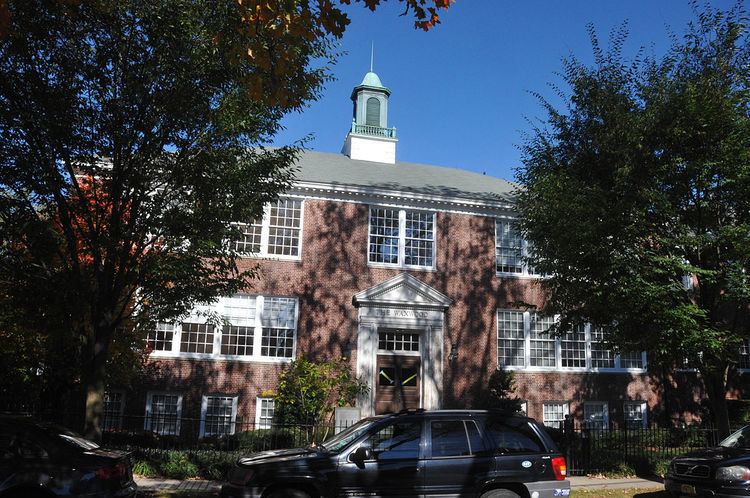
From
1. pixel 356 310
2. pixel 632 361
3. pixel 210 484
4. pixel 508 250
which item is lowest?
pixel 210 484

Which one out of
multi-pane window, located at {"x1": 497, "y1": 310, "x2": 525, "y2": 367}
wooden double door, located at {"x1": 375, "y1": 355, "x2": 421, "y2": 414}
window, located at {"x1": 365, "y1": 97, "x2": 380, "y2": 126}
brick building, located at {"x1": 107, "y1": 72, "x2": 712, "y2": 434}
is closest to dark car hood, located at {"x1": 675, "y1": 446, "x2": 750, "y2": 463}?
brick building, located at {"x1": 107, "y1": 72, "x2": 712, "y2": 434}

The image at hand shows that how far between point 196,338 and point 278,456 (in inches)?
448

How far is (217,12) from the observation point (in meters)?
9.95

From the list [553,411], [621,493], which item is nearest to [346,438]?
[621,493]

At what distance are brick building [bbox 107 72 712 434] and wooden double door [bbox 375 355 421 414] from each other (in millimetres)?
38

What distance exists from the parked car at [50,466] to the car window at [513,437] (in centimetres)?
490

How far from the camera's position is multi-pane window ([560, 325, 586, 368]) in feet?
70.1

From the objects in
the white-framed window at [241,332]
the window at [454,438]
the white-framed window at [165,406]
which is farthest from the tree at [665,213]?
the white-framed window at [165,406]

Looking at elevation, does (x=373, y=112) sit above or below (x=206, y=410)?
above

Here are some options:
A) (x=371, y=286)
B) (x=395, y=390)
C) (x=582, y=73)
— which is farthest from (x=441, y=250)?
(x=582, y=73)

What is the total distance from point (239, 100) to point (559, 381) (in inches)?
622

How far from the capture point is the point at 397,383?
766 inches

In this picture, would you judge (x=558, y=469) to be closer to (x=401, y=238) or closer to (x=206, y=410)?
(x=206, y=410)

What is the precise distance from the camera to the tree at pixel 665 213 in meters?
12.1
